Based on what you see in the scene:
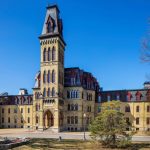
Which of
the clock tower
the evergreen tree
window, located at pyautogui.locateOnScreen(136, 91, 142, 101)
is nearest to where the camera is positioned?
the evergreen tree

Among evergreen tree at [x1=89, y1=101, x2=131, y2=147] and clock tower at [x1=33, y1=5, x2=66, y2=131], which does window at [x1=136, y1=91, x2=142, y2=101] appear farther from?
evergreen tree at [x1=89, y1=101, x2=131, y2=147]

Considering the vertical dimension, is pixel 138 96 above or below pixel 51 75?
below

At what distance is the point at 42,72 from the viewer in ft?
198

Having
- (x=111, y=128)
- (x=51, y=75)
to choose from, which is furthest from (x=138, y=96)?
(x=111, y=128)

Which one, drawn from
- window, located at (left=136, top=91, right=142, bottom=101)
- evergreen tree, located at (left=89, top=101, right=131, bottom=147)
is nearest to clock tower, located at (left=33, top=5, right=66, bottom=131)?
window, located at (left=136, top=91, right=142, bottom=101)

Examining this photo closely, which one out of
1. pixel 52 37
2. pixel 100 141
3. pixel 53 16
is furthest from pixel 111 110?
pixel 53 16

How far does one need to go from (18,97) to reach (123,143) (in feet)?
184

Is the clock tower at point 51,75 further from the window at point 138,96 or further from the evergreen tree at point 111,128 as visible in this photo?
the evergreen tree at point 111,128

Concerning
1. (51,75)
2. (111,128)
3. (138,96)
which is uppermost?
(51,75)

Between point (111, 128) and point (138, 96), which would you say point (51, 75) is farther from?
point (111, 128)

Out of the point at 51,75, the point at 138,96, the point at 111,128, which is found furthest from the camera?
the point at 138,96

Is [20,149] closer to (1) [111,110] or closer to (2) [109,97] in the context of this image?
(1) [111,110]

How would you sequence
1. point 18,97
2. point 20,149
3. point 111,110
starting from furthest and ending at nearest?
point 18,97 → point 111,110 → point 20,149

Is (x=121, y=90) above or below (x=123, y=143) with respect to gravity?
above
